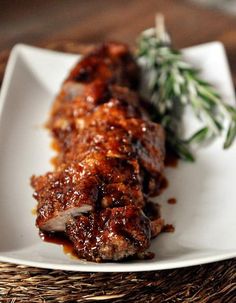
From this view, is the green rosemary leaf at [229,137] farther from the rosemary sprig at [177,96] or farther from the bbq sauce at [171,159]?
the bbq sauce at [171,159]

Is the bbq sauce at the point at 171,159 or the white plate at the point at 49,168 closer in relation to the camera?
the white plate at the point at 49,168

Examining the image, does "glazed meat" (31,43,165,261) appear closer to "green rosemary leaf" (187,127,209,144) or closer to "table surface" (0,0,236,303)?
"table surface" (0,0,236,303)

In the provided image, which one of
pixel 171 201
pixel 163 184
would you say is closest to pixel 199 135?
pixel 163 184

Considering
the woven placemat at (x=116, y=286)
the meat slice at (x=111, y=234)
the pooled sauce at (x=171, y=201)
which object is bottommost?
the woven placemat at (x=116, y=286)

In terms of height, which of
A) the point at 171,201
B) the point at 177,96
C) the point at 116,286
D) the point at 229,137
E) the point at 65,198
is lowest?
the point at 116,286

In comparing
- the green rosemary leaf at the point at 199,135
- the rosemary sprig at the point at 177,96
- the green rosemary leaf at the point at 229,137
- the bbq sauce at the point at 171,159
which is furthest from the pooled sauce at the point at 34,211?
the green rosemary leaf at the point at 229,137

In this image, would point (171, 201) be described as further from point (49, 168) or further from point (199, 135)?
point (49, 168)

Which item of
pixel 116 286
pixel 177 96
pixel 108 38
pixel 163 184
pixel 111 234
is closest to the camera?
pixel 111 234
